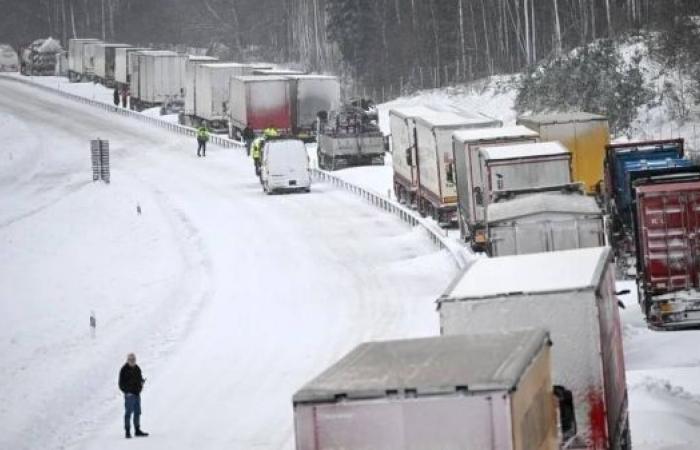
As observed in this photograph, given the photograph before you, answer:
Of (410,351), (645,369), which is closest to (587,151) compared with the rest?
(645,369)

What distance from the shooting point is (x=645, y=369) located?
21797mm

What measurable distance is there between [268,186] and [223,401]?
25.3 m

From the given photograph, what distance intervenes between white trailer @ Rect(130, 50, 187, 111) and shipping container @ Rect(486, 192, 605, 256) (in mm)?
53853

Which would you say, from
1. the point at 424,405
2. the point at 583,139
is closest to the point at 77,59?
the point at 583,139

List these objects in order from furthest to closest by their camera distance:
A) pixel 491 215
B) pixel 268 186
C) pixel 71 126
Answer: pixel 71 126, pixel 268 186, pixel 491 215

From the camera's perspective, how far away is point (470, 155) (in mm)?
32969

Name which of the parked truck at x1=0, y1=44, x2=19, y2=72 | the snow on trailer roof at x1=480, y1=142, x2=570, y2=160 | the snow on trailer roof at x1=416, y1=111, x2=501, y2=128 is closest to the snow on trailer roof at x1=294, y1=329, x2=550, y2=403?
the snow on trailer roof at x1=480, y1=142, x2=570, y2=160

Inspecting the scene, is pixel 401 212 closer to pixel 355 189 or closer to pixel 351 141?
pixel 355 189

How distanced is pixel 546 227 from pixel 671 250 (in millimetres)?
2025

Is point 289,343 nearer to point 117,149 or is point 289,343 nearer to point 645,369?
point 645,369

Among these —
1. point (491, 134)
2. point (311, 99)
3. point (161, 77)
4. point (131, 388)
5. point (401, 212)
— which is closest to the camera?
point (131, 388)

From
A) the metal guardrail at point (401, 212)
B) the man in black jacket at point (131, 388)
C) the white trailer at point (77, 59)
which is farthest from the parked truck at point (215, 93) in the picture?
the man in black jacket at point (131, 388)

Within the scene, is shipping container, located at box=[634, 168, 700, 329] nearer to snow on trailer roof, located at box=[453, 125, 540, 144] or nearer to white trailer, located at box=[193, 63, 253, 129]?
snow on trailer roof, located at box=[453, 125, 540, 144]

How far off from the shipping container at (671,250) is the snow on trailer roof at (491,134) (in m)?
9.18
